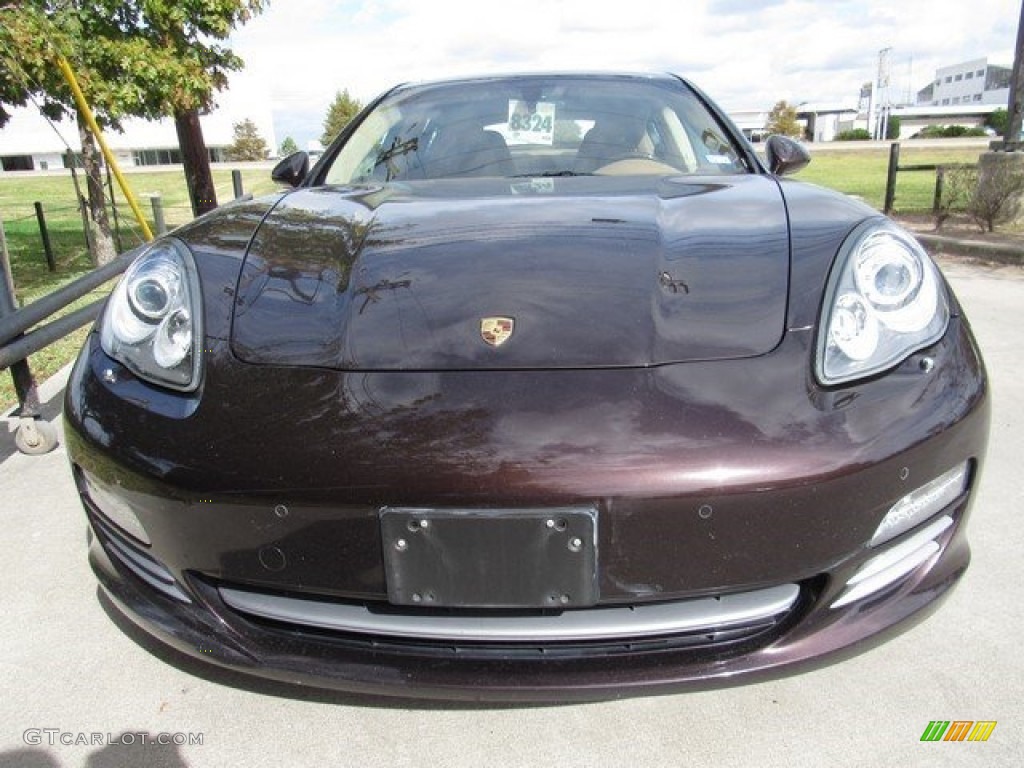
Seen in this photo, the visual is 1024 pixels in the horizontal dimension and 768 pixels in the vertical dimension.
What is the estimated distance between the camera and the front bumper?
4.48 ft

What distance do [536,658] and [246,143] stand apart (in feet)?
229

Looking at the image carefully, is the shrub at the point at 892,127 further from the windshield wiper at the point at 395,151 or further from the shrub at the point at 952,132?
the windshield wiper at the point at 395,151

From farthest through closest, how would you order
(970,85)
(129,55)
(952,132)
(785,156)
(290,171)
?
1. (970,85)
2. (952,132)
3. (129,55)
4. (290,171)
5. (785,156)

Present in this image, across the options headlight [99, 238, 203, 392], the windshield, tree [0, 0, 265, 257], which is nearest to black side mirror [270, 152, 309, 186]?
the windshield

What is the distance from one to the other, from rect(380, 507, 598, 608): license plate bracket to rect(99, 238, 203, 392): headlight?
56 cm

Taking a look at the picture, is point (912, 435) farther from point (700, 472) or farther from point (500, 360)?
point (500, 360)

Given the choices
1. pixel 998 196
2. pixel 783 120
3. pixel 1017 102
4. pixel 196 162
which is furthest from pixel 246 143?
pixel 998 196

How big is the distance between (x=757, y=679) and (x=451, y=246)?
111 centimetres

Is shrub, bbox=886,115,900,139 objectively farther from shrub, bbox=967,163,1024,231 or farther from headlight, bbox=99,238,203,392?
headlight, bbox=99,238,203,392

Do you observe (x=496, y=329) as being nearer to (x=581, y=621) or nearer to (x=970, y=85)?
(x=581, y=621)

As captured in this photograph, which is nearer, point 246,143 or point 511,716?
point 511,716

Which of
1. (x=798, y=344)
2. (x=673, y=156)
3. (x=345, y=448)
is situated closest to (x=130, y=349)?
(x=345, y=448)

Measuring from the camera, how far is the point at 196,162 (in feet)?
33.3

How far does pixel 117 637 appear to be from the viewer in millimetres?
2074
